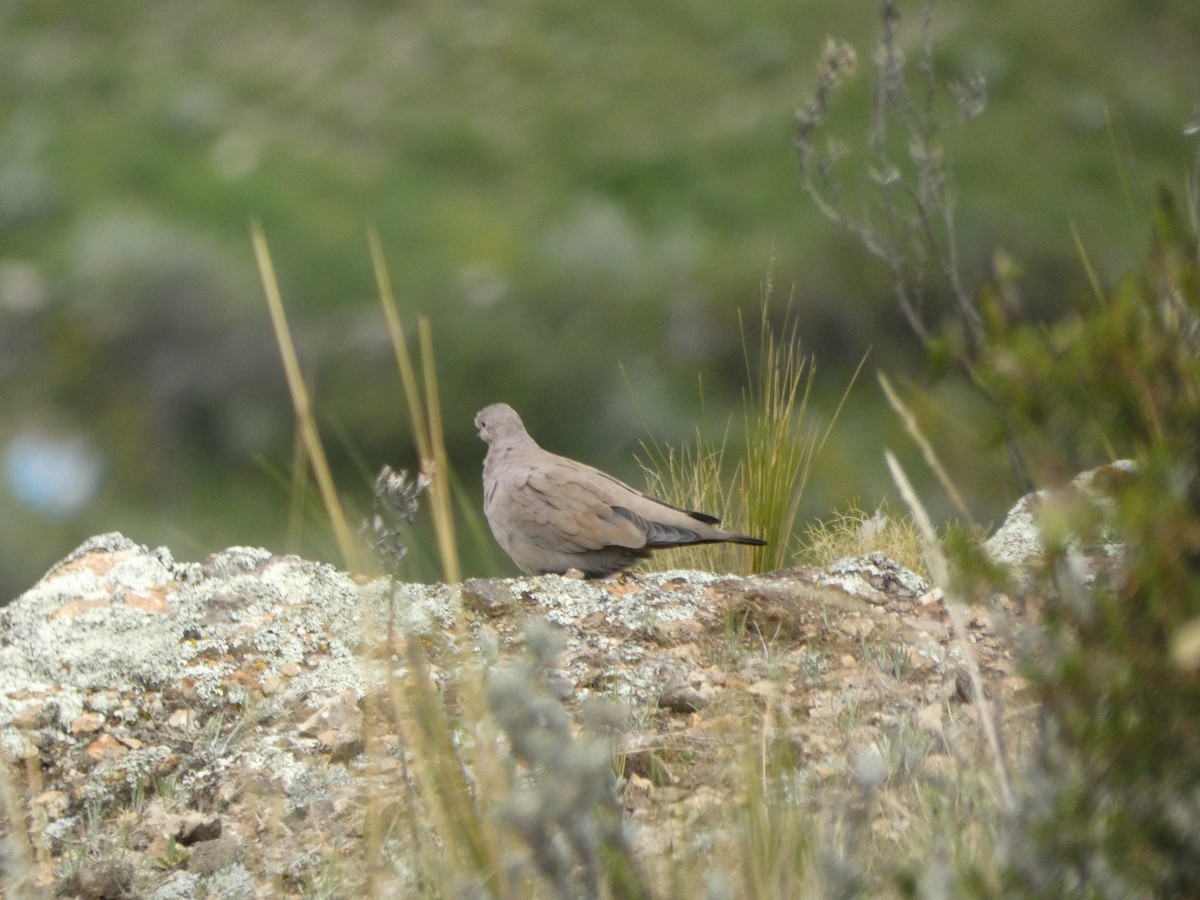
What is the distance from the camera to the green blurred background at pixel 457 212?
66.9 feet

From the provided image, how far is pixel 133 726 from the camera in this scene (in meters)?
3.27

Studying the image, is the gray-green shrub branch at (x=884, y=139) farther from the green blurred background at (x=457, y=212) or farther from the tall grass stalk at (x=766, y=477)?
the green blurred background at (x=457, y=212)

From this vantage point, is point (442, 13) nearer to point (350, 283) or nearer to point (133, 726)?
point (350, 283)

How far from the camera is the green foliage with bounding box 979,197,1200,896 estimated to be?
171 centimetres

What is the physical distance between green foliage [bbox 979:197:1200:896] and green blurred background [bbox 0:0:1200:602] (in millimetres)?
15525

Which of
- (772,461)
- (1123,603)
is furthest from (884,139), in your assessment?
(1123,603)

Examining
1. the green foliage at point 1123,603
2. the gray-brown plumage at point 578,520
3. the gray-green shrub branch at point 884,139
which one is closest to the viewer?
the green foliage at point 1123,603

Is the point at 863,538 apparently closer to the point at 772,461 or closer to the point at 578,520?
the point at 772,461

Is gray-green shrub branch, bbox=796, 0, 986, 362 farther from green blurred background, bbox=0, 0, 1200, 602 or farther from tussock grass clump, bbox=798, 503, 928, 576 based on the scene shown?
green blurred background, bbox=0, 0, 1200, 602

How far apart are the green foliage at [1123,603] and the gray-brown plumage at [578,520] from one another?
232cm

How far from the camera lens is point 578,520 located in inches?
172

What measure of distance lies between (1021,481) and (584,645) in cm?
140

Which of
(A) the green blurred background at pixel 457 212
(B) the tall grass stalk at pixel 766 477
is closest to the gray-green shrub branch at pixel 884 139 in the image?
(B) the tall grass stalk at pixel 766 477

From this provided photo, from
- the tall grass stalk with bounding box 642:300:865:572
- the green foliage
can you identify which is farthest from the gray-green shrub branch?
the green foliage
